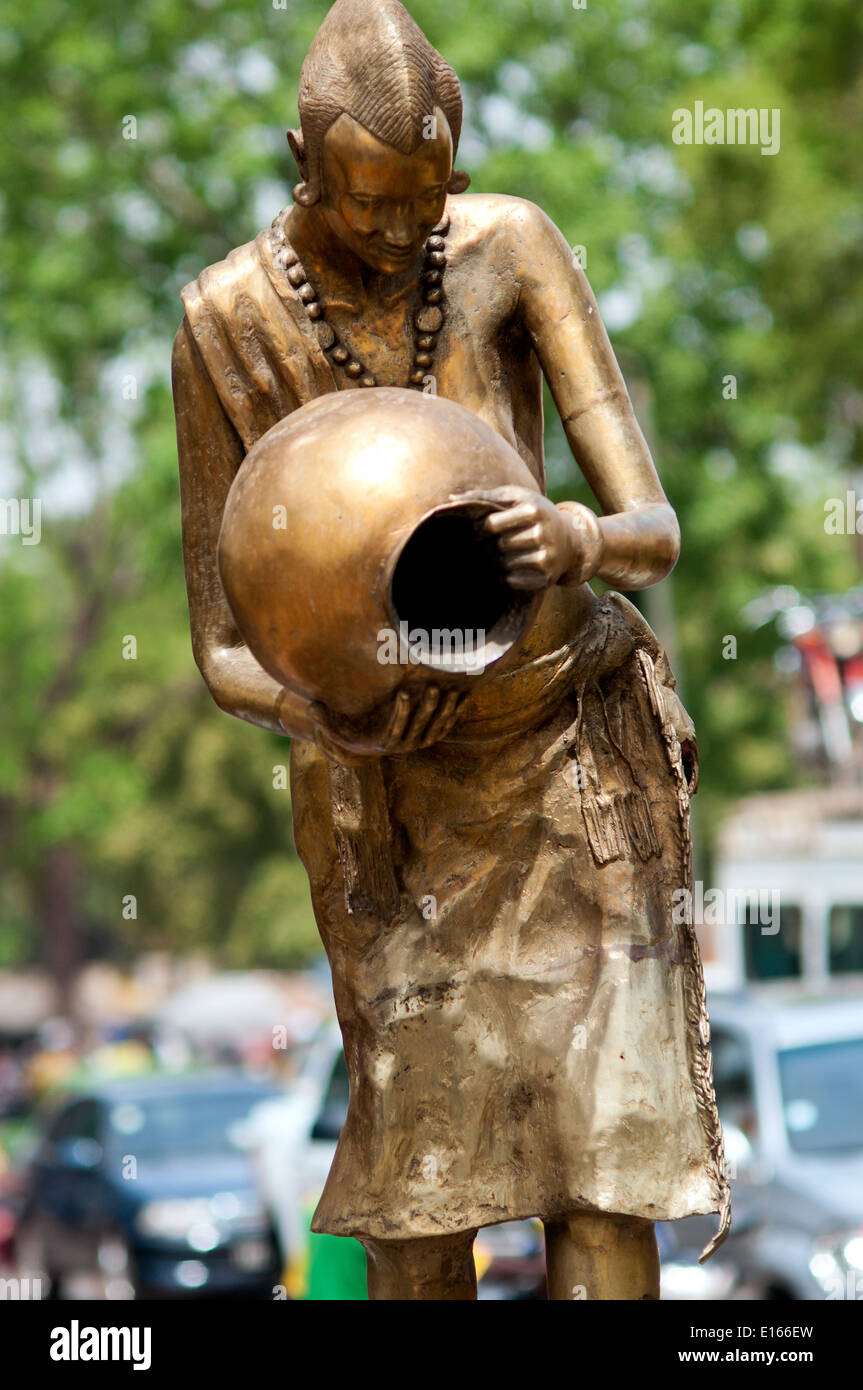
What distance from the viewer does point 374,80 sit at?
3.43 m

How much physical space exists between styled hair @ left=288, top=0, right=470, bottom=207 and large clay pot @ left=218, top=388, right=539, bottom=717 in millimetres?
488

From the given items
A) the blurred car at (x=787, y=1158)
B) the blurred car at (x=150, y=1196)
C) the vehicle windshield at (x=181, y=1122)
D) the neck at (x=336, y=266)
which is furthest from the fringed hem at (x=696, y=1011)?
the vehicle windshield at (x=181, y=1122)

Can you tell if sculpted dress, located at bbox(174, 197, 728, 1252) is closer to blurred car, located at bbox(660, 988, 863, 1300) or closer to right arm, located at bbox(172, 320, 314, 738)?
right arm, located at bbox(172, 320, 314, 738)

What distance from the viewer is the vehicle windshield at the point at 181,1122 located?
15.0 meters

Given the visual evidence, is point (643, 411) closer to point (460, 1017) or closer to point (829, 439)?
point (829, 439)

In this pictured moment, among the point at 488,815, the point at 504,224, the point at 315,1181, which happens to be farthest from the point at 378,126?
the point at 315,1181

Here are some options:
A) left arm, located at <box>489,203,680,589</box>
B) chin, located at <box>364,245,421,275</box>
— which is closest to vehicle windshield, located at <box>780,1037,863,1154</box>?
left arm, located at <box>489,203,680,589</box>

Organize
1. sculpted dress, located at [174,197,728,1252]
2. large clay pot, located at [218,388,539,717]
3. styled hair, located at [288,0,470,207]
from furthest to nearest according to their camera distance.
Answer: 1. sculpted dress, located at [174,197,728,1252]
2. styled hair, located at [288,0,470,207]
3. large clay pot, located at [218,388,539,717]

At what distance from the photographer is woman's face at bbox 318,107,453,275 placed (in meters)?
3.44

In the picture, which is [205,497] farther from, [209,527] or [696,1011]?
[696,1011]

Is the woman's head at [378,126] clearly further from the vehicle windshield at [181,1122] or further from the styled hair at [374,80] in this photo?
the vehicle windshield at [181,1122]
